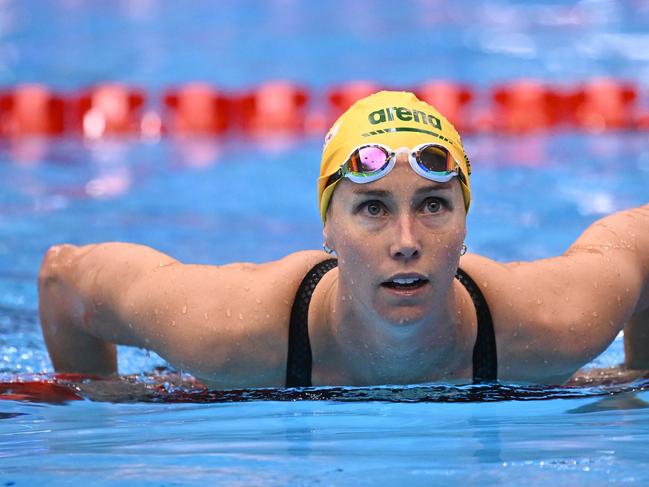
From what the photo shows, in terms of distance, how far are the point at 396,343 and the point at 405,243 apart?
375 millimetres

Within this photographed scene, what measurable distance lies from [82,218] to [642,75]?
5.85 m

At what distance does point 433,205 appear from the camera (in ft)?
9.91

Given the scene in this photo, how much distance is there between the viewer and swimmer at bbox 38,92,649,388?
299cm

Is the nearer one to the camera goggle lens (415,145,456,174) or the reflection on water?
goggle lens (415,145,456,174)

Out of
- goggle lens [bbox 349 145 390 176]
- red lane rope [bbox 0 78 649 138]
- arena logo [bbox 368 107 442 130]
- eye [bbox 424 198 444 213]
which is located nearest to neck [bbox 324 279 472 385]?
eye [bbox 424 198 444 213]

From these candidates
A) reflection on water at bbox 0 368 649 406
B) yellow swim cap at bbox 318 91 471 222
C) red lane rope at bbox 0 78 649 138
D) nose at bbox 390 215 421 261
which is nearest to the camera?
nose at bbox 390 215 421 261

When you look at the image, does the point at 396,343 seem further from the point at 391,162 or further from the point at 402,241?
the point at 391,162

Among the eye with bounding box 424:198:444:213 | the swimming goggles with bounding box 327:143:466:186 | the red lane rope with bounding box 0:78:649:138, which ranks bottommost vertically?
the eye with bounding box 424:198:444:213

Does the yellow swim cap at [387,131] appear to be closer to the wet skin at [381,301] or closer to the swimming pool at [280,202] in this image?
the wet skin at [381,301]

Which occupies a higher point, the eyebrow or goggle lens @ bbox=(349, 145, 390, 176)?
goggle lens @ bbox=(349, 145, 390, 176)

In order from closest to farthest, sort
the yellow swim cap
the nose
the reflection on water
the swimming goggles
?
→ the nose, the swimming goggles, the yellow swim cap, the reflection on water

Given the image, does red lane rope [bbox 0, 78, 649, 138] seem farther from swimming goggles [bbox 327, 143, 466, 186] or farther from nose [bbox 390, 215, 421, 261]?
nose [bbox 390, 215, 421, 261]

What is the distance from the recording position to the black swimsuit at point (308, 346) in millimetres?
3303

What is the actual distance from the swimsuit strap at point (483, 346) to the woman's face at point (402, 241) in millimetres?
290
